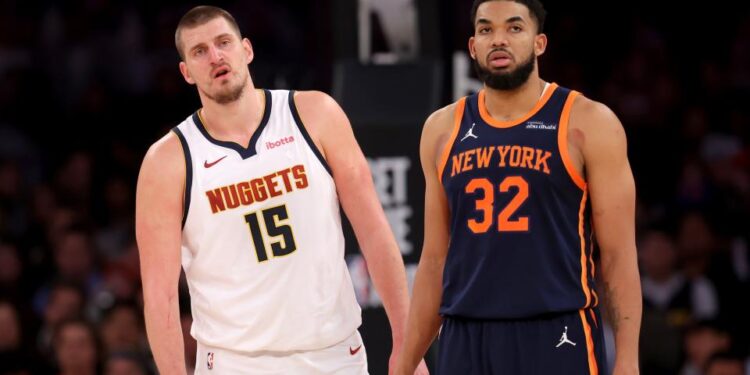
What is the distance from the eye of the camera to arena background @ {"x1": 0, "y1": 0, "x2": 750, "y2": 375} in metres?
6.24

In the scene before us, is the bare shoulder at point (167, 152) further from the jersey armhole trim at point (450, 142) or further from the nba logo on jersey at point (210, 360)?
the jersey armhole trim at point (450, 142)

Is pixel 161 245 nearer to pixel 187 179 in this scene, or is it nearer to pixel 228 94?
pixel 187 179

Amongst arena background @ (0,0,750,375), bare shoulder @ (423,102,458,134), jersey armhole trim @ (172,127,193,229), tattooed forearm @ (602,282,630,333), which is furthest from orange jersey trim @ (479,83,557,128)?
arena background @ (0,0,750,375)

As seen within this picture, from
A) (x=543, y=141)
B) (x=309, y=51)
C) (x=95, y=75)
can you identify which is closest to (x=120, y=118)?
(x=95, y=75)

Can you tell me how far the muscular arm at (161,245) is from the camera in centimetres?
486

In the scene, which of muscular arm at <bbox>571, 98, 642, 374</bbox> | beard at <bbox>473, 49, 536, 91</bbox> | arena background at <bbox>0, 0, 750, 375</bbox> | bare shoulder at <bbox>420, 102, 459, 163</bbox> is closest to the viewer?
muscular arm at <bbox>571, 98, 642, 374</bbox>

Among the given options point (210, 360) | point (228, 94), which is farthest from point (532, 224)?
point (210, 360)

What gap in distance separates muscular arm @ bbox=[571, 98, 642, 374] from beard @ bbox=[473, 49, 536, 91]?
198 mm

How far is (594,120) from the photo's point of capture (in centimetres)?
436

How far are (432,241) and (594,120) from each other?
682 millimetres

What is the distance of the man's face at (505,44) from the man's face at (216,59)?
925mm

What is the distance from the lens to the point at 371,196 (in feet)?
16.4

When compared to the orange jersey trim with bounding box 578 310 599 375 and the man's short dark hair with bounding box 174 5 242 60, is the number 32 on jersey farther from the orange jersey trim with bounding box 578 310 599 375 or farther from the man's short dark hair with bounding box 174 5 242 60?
the man's short dark hair with bounding box 174 5 242 60

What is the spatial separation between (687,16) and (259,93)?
7.13m
